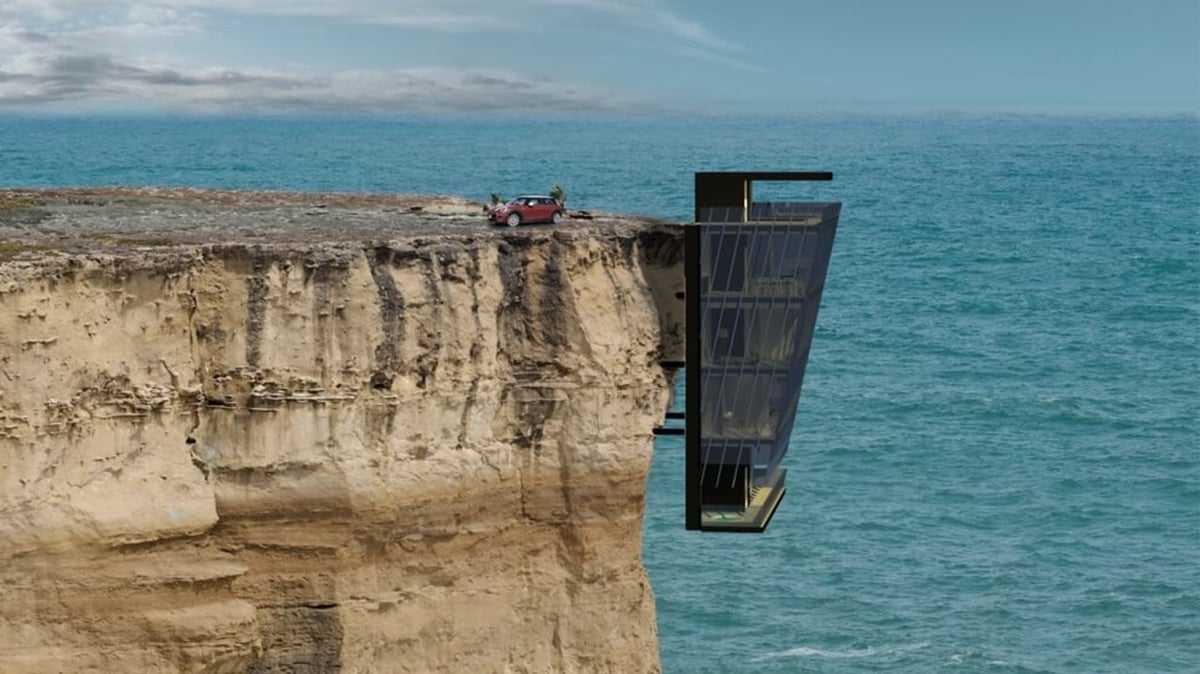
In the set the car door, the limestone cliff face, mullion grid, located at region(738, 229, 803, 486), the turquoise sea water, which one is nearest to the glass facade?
mullion grid, located at region(738, 229, 803, 486)

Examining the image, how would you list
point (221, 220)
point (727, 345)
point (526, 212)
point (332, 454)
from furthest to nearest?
point (221, 220)
point (526, 212)
point (727, 345)
point (332, 454)

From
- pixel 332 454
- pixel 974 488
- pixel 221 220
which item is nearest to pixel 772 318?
pixel 332 454

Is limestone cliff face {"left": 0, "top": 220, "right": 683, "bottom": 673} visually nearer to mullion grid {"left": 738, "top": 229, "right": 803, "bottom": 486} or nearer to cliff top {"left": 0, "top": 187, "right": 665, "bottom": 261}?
cliff top {"left": 0, "top": 187, "right": 665, "bottom": 261}

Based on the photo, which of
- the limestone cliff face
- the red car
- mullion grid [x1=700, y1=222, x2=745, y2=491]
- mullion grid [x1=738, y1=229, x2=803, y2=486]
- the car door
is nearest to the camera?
the limestone cliff face

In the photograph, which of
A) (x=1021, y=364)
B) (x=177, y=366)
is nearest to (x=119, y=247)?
(x=177, y=366)

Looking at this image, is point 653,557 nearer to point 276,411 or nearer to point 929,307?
point 276,411

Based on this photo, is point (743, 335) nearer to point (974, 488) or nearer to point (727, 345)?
point (727, 345)

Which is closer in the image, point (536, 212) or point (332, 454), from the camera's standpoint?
point (332, 454)
